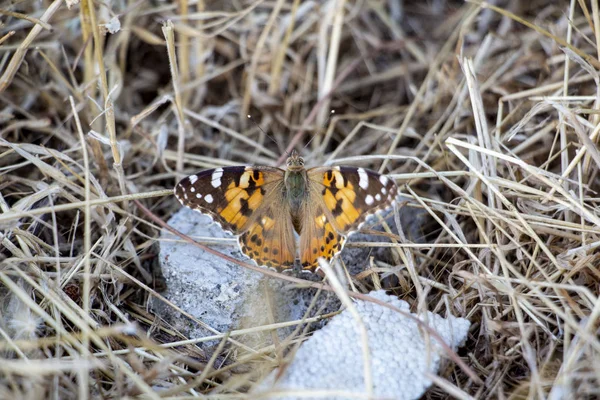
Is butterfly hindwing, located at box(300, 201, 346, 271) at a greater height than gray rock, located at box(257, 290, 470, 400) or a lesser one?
greater

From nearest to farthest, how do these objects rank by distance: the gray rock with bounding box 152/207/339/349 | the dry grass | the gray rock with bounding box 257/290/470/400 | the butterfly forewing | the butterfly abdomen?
the gray rock with bounding box 257/290/470/400
the dry grass
the butterfly forewing
the gray rock with bounding box 152/207/339/349
the butterfly abdomen

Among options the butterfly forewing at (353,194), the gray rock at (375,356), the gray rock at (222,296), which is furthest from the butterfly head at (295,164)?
the gray rock at (375,356)

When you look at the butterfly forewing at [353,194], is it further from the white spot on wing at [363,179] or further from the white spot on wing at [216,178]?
the white spot on wing at [216,178]

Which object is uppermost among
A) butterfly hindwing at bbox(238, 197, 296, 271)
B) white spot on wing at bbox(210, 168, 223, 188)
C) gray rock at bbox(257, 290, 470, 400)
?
white spot on wing at bbox(210, 168, 223, 188)

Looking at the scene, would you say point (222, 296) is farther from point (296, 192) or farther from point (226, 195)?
point (296, 192)

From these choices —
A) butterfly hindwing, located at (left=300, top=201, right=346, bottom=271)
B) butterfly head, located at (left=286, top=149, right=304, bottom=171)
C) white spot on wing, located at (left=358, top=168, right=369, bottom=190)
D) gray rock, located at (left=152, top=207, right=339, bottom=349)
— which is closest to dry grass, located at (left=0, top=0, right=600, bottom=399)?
gray rock, located at (left=152, top=207, right=339, bottom=349)

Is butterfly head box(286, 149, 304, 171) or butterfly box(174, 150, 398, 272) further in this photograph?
butterfly head box(286, 149, 304, 171)

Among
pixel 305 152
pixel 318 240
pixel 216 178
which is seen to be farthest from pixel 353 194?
pixel 305 152

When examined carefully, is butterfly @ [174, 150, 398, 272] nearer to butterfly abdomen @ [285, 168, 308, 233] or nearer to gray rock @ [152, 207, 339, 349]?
butterfly abdomen @ [285, 168, 308, 233]
